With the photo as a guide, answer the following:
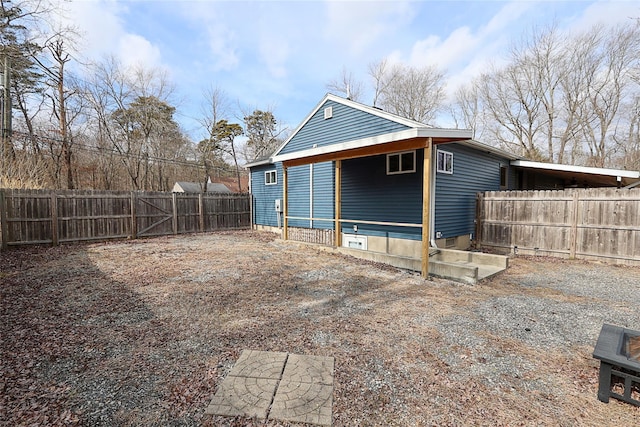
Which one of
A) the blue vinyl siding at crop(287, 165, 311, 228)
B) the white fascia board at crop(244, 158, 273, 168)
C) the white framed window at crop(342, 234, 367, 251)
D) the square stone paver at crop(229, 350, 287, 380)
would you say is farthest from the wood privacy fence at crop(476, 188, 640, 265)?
the square stone paver at crop(229, 350, 287, 380)

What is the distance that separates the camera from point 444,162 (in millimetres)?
8047

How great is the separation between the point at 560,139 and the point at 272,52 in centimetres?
2053

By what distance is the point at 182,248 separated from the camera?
9219 mm

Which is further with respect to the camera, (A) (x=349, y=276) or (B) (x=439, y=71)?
(B) (x=439, y=71)

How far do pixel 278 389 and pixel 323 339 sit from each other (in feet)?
3.22

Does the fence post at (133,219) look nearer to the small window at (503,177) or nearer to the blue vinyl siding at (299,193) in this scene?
the blue vinyl siding at (299,193)

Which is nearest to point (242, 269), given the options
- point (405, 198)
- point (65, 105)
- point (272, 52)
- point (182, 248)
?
point (182, 248)

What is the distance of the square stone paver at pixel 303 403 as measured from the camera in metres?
2.09

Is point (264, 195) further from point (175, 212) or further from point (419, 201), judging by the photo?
point (419, 201)

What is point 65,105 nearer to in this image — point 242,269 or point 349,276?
point 242,269

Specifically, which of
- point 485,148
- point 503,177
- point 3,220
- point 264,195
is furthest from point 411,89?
point 3,220

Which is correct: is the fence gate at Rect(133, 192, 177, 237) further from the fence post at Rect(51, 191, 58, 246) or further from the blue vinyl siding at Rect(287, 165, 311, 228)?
the blue vinyl siding at Rect(287, 165, 311, 228)

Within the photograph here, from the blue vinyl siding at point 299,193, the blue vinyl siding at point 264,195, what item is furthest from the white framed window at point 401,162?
the blue vinyl siding at point 264,195

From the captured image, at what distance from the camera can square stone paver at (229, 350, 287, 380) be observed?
2590mm
